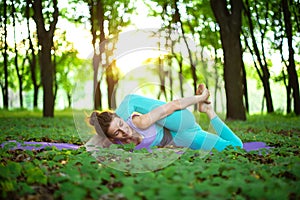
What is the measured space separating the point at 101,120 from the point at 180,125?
47.3 inches

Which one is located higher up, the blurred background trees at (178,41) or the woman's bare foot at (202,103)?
the blurred background trees at (178,41)

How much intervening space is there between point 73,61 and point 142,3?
10717 millimetres

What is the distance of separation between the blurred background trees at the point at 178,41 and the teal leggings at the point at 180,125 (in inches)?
16.1

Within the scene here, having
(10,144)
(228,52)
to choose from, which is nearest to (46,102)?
(228,52)

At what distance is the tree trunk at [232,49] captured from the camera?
13.4m

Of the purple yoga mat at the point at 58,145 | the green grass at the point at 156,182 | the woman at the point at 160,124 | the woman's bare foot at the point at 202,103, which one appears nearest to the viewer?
the green grass at the point at 156,182

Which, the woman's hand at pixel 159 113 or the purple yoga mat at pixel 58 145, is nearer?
the woman's hand at pixel 159 113

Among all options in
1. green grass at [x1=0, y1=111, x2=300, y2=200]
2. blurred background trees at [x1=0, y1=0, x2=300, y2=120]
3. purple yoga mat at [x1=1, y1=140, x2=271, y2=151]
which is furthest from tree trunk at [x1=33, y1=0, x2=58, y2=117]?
green grass at [x1=0, y1=111, x2=300, y2=200]

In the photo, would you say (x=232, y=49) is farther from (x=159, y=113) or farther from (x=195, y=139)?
(x=159, y=113)

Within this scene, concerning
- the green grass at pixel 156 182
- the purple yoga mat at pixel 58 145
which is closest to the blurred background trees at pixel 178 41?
the purple yoga mat at pixel 58 145

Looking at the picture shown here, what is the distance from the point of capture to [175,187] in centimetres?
290

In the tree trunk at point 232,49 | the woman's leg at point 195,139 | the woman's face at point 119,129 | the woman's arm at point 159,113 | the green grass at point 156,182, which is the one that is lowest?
the green grass at point 156,182

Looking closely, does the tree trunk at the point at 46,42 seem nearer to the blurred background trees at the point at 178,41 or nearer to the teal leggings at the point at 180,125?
the blurred background trees at the point at 178,41

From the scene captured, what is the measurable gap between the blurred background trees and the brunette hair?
39 centimetres
